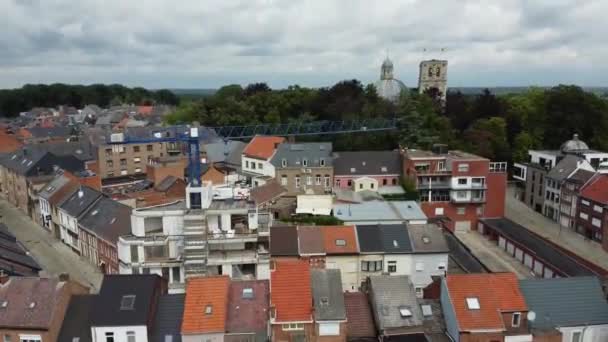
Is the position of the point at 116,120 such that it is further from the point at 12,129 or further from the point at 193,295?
the point at 193,295

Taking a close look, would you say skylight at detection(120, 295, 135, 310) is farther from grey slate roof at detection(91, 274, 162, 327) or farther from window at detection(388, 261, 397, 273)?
window at detection(388, 261, 397, 273)

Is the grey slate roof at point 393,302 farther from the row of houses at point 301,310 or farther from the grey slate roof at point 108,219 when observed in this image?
the grey slate roof at point 108,219

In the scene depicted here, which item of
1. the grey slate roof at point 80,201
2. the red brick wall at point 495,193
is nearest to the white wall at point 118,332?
the grey slate roof at point 80,201

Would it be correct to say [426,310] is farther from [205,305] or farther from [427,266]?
[205,305]

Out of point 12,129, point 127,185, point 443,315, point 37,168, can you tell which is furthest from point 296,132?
point 12,129

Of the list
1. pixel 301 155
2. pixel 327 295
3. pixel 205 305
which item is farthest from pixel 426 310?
pixel 301 155

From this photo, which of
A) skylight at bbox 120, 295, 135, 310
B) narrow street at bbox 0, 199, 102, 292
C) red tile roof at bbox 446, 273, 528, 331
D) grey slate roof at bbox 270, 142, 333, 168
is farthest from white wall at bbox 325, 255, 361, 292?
grey slate roof at bbox 270, 142, 333, 168
